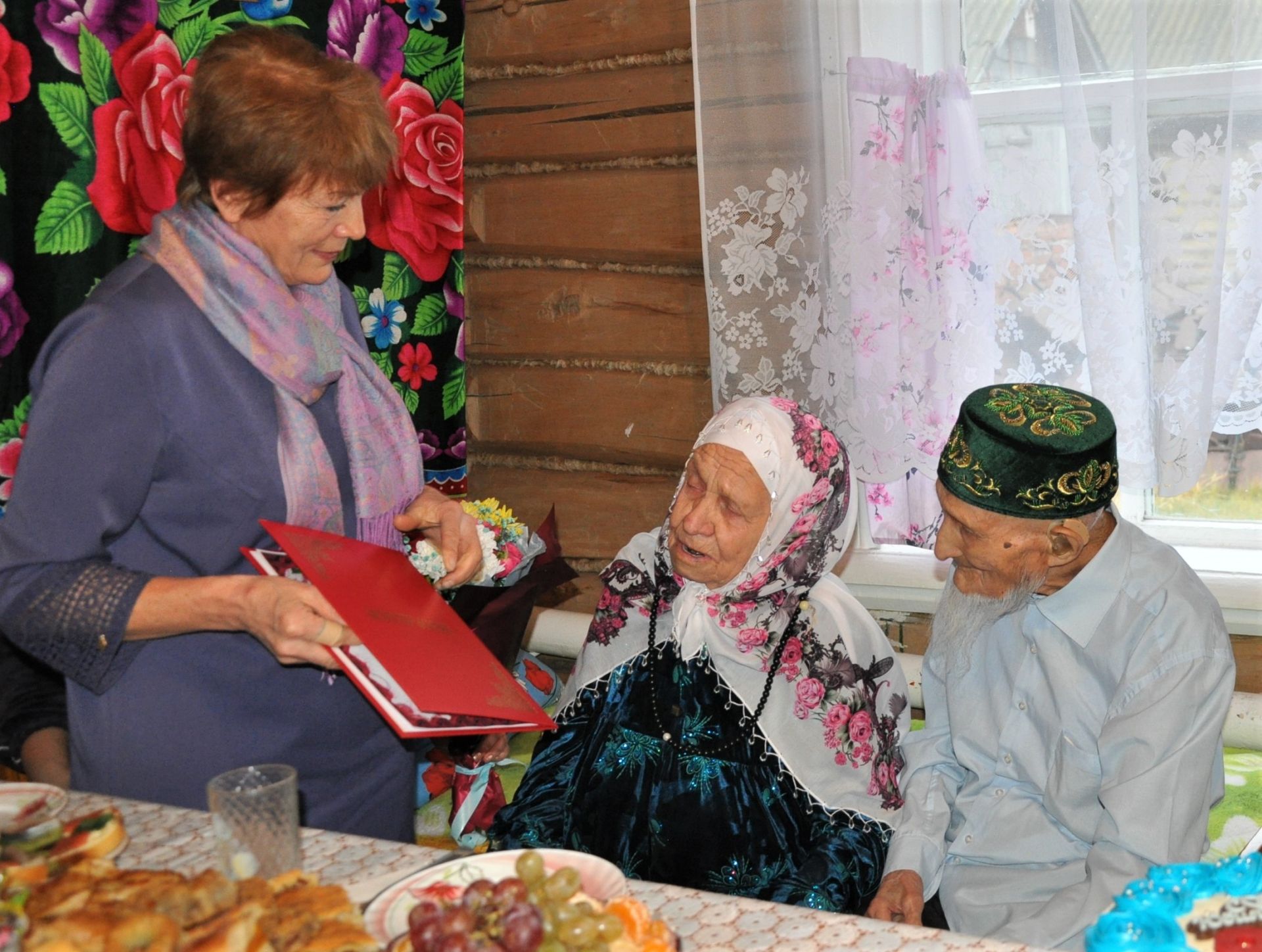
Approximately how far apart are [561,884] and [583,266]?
2.80 meters

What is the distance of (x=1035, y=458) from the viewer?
6.54ft

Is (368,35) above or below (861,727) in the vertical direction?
above

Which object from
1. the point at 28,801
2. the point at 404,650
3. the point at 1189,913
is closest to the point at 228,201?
the point at 404,650

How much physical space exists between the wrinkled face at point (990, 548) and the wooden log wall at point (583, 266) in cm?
156

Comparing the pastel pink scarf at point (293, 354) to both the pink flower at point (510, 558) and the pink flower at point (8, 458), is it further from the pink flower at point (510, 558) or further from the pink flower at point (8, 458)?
the pink flower at point (8, 458)

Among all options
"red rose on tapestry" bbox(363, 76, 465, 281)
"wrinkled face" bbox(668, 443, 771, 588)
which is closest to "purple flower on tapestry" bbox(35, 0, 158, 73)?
"red rose on tapestry" bbox(363, 76, 465, 281)

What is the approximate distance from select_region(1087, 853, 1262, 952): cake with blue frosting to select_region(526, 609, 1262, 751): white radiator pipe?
921mm

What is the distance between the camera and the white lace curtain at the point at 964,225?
283cm

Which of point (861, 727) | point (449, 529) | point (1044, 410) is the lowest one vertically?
point (861, 727)

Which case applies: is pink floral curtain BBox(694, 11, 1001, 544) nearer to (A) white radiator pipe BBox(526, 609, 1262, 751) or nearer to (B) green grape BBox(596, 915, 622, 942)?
(A) white radiator pipe BBox(526, 609, 1262, 751)

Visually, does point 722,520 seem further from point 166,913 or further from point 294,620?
point 166,913

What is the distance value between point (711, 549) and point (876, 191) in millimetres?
1241

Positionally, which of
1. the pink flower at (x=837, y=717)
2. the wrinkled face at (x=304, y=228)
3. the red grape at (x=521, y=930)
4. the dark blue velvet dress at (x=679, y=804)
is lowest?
the dark blue velvet dress at (x=679, y=804)

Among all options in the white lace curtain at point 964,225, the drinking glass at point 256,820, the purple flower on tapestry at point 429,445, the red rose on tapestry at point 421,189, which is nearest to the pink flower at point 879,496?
the white lace curtain at point 964,225
